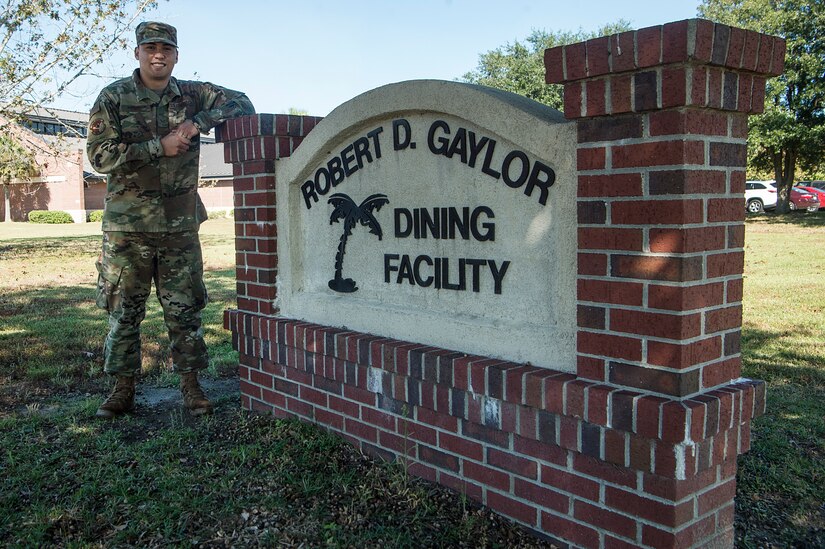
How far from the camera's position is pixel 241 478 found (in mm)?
3354

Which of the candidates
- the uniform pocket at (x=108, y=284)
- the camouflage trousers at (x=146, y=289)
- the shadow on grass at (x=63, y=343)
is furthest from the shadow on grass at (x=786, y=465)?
the shadow on grass at (x=63, y=343)

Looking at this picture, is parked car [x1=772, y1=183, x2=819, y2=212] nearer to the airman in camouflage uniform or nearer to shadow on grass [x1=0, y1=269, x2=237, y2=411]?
shadow on grass [x1=0, y1=269, x2=237, y2=411]

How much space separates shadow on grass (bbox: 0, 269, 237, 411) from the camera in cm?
514

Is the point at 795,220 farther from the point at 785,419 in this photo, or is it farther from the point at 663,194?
the point at 663,194

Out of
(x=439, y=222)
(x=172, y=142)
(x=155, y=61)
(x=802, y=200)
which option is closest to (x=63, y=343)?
(x=172, y=142)

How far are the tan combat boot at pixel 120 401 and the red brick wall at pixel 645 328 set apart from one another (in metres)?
2.38

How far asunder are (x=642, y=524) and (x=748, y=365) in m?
3.24

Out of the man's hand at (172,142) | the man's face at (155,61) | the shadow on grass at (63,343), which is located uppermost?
the man's face at (155,61)

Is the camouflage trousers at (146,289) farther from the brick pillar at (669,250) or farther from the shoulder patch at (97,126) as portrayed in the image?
the brick pillar at (669,250)

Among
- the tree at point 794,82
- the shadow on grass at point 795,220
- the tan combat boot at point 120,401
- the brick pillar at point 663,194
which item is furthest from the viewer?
the tree at point 794,82

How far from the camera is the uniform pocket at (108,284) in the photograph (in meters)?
4.30

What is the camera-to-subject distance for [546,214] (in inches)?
110

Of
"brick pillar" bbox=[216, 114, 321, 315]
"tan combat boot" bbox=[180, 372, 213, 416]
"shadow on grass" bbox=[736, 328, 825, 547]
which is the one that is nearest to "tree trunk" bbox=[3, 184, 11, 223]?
→ "tan combat boot" bbox=[180, 372, 213, 416]

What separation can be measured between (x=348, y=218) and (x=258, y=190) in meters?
0.77
